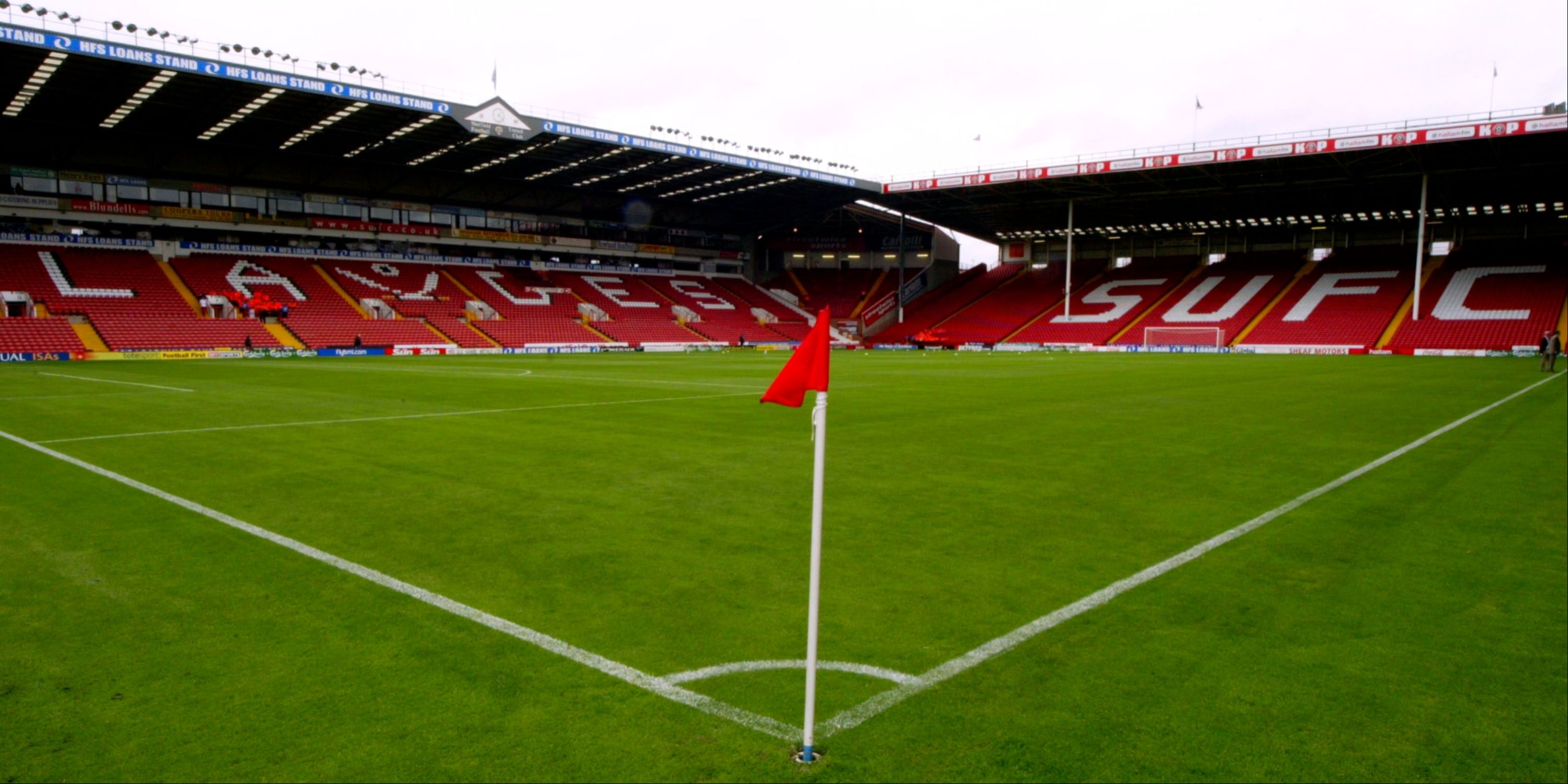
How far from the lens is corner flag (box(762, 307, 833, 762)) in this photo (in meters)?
3.13

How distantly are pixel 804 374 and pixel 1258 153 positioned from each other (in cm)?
4868

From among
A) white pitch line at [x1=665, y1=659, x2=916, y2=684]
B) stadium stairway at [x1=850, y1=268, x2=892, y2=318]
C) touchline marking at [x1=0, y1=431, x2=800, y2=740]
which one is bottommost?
touchline marking at [x1=0, y1=431, x2=800, y2=740]

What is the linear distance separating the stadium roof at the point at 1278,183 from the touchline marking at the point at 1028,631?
140 ft

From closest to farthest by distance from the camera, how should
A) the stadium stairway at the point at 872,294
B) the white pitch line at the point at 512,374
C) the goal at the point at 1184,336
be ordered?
the white pitch line at the point at 512,374 → the goal at the point at 1184,336 → the stadium stairway at the point at 872,294

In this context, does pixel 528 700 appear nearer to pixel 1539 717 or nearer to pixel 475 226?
pixel 1539 717

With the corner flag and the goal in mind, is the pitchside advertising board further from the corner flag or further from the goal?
the corner flag

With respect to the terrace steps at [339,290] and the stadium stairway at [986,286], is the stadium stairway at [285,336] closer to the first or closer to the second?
the terrace steps at [339,290]

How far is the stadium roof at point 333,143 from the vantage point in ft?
109

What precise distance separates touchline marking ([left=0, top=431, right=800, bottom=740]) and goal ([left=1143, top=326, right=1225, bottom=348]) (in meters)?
53.5

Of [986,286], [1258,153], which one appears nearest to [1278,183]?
[1258,153]

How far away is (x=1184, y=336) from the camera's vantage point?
52750 mm

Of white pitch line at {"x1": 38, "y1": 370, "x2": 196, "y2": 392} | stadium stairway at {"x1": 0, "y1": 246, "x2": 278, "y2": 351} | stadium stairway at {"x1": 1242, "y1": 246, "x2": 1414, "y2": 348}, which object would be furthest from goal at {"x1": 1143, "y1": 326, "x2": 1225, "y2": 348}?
stadium stairway at {"x1": 0, "y1": 246, "x2": 278, "y2": 351}

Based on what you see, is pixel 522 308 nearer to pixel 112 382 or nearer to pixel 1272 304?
pixel 112 382

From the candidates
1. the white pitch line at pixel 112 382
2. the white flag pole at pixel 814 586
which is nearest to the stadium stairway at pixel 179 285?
the white pitch line at pixel 112 382
